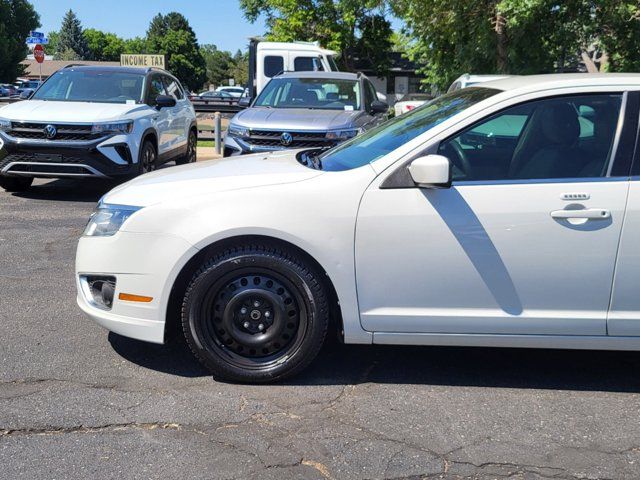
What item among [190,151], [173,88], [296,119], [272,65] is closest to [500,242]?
[296,119]

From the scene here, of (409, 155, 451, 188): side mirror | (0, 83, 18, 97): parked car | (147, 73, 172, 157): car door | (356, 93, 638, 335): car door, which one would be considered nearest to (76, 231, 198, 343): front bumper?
(356, 93, 638, 335): car door

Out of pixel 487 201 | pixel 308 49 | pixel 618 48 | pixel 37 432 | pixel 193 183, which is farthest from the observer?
pixel 618 48

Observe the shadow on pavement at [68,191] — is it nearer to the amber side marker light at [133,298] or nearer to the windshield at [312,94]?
the windshield at [312,94]

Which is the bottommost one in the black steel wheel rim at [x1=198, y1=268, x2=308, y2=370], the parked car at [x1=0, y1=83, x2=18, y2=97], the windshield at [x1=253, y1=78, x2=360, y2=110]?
the black steel wheel rim at [x1=198, y1=268, x2=308, y2=370]

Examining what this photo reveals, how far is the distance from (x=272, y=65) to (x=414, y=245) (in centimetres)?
1348

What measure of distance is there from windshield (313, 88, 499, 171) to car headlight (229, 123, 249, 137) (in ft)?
15.8

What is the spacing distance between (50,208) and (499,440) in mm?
7131

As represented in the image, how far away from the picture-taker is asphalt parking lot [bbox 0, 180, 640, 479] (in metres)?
3.21

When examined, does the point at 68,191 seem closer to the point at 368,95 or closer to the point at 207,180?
the point at 368,95

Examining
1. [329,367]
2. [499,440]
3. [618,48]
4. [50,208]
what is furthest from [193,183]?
[618,48]

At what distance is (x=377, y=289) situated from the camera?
381 cm

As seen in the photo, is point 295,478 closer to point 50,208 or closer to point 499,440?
point 499,440

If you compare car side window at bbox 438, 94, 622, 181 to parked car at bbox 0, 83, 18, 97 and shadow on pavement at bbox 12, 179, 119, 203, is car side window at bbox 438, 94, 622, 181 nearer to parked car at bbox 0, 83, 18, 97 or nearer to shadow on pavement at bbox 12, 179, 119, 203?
shadow on pavement at bbox 12, 179, 119, 203

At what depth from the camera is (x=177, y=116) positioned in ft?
37.6
